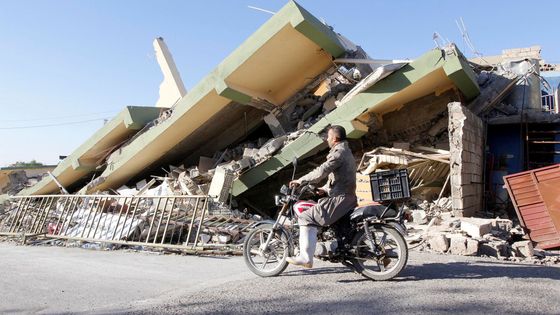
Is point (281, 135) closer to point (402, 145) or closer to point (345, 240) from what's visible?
point (402, 145)

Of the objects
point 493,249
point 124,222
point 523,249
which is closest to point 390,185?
point 493,249

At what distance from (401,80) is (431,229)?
126 inches

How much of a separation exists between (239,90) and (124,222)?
13.1 ft

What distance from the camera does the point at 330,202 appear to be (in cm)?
496

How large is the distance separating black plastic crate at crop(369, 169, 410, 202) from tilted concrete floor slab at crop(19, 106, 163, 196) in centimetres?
788

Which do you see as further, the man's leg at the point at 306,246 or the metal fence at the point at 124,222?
the metal fence at the point at 124,222

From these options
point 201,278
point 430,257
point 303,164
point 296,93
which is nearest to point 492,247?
point 430,257

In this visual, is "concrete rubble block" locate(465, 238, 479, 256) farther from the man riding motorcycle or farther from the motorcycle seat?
the man riding motorcycle

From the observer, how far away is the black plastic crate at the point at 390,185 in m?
4.94

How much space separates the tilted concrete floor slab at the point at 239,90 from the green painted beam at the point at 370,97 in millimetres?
1447

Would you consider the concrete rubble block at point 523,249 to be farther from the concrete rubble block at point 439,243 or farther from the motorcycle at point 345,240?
the motorcycle at point 345,240

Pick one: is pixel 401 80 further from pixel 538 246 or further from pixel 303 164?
pixel 538 246

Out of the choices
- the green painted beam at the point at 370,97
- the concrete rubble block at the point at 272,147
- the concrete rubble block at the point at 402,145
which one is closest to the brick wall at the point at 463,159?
the green painted beam at the point at 370,97

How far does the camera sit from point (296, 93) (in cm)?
1200
